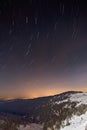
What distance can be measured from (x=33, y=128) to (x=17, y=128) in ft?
17.3

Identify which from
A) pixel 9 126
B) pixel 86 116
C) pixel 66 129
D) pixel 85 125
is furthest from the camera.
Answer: pixel 9 126

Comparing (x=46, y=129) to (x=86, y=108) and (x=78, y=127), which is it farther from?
(x=78, y=127)

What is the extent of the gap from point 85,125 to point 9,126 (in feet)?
136

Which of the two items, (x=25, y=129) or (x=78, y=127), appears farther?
(x=25, y=129)

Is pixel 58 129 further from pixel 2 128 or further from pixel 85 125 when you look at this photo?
pixel 2 128

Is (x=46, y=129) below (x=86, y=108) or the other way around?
below

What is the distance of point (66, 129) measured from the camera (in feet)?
177

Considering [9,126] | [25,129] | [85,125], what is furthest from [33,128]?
[85,125]

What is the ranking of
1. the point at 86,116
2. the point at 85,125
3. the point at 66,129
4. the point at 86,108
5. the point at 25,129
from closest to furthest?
the point at 85,125, the point at 66,129, the point at 86,116, the point at 86,108, the point at 25,129

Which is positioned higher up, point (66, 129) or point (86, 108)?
point (86, 108)

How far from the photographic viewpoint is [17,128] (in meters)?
83.1

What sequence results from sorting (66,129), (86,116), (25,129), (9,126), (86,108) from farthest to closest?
(9,126)
(25,129)
(86,108)
(86,116)
(66,129)

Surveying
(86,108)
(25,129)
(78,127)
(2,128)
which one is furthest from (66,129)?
(2,128)

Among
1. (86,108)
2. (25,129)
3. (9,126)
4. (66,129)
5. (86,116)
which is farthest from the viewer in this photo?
(9,126)
